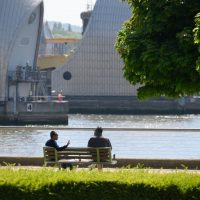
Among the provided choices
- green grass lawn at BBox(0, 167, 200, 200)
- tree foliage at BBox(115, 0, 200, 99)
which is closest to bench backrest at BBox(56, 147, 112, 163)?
tree foliage at BBox(115, 0, 200, 99)

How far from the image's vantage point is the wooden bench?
37.3ft

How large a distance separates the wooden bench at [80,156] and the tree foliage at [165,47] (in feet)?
11.3

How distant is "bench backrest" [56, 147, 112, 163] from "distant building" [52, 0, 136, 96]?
8386 cm

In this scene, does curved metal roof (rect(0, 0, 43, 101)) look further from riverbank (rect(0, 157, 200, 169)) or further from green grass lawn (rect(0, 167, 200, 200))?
green grass lawn (rect(0, 167, 200, 200))

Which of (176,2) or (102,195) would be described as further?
(176,2)

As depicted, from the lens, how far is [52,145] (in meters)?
11.8

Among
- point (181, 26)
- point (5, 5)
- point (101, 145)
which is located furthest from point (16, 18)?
point (181, 26)

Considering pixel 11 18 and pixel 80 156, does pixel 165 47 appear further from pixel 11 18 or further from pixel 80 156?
pixel 11 18

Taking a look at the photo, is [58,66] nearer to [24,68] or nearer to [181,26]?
[24,68]

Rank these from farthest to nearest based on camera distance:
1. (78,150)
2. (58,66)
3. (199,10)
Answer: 1. (58,66)
2. (78,150)
3. (199,10)

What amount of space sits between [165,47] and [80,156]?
4.54 metres

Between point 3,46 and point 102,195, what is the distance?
64.7 metres

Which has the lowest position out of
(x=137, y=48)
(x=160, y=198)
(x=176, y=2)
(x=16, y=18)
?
(x=160, y=198)

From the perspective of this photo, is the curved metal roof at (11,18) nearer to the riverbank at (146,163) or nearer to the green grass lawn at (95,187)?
the riverbank at (146,163)
